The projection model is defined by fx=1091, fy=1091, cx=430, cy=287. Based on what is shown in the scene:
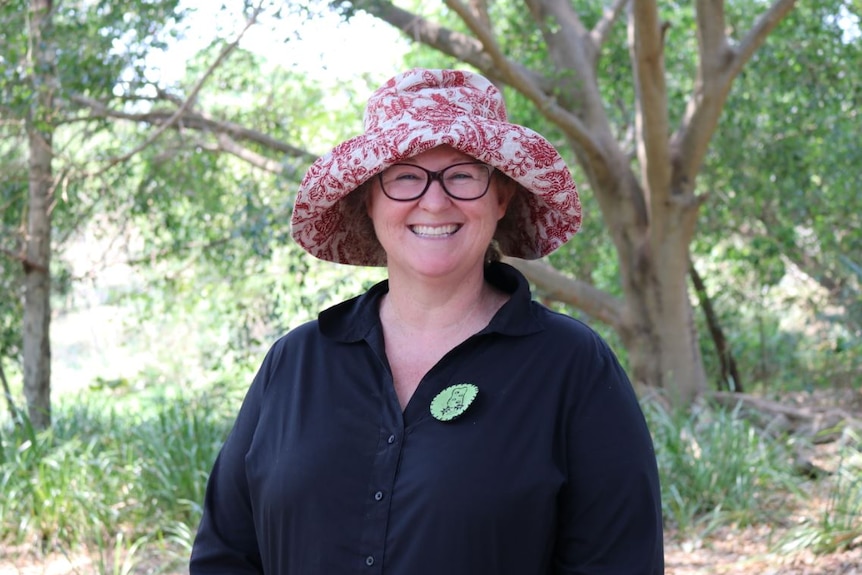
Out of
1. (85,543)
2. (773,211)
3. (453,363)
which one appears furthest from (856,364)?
(453,363)

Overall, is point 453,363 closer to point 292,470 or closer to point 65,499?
point 292,470

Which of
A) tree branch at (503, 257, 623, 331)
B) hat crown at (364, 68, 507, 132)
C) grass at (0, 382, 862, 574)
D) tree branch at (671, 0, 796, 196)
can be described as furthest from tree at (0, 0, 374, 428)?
hat crown at (364, 68, 507, 132)

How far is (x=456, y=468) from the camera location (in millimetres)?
2002

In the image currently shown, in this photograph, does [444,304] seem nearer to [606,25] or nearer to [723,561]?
[723,561]

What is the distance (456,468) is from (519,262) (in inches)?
273

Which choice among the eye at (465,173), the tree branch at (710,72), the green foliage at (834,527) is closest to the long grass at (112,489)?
the green foliage at (834,527)

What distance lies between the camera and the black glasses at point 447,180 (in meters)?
2.18

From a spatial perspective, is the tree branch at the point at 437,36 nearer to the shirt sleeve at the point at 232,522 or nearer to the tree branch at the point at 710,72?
the tree branch at the point at 710,72

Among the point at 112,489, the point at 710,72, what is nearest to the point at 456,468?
the point at 112,489

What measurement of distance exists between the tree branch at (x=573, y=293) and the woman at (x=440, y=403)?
6.69 m

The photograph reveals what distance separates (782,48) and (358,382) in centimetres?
896

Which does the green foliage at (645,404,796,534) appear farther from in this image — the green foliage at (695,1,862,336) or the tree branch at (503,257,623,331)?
the green foliage at (695,1,862,336)

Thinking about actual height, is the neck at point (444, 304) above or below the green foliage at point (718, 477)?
above

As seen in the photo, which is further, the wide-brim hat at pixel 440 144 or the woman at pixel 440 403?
the wide-brim hat at pixel 440 144
